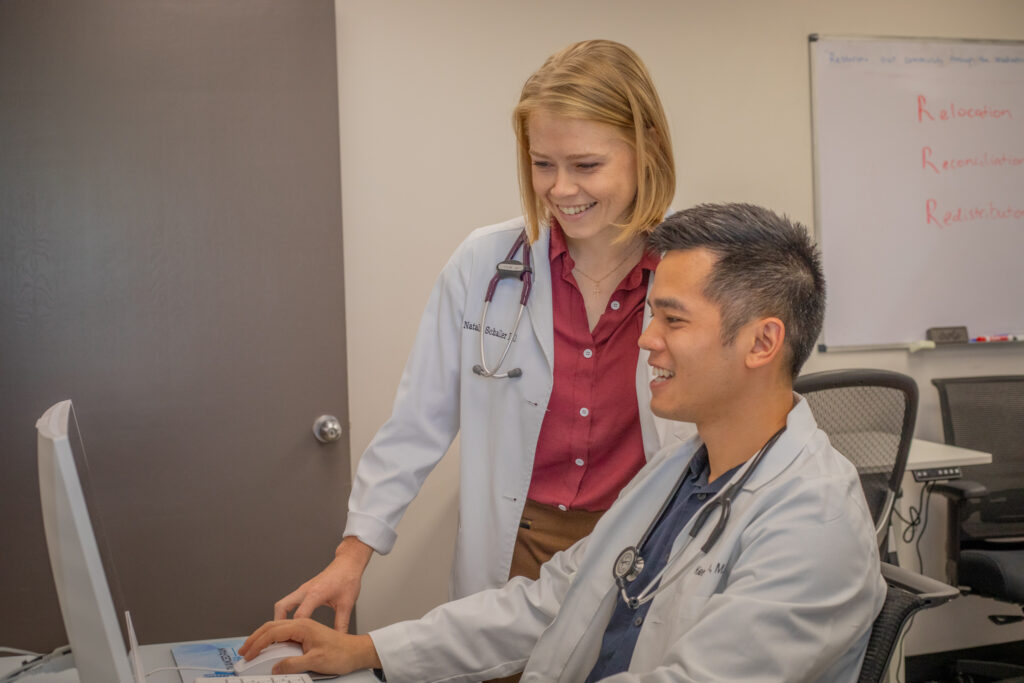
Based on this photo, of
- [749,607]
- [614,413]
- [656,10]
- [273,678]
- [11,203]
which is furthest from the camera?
[656,10]

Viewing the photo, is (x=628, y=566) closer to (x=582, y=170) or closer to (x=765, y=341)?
(x=765, y=341)

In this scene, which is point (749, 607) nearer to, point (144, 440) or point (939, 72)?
point (144, 440)

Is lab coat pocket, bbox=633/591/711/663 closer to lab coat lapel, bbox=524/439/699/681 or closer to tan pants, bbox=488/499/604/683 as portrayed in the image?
lab coat lapel, bbox=524/439/699/681

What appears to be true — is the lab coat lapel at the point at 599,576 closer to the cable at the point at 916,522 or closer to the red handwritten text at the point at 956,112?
the cable at the point at 916,522

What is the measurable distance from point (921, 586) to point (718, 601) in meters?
0.27

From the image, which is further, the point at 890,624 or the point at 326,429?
the point at 326,429

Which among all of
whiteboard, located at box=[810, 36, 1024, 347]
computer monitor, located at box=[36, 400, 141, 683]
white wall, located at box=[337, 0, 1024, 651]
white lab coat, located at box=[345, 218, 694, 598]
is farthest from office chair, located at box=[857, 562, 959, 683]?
whiteboard, located at box=[810, 36, 1024, 347]

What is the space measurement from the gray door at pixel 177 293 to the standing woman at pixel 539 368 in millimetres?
790

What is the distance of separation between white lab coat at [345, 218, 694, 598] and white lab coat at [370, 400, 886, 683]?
21 cm

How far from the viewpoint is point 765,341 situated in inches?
48.2

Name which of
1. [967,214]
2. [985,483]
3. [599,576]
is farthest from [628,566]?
[967,214]

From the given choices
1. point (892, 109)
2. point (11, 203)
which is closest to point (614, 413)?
point (11, 203)

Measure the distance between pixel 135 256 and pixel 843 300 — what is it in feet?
6.93

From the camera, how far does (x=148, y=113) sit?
2.20m
